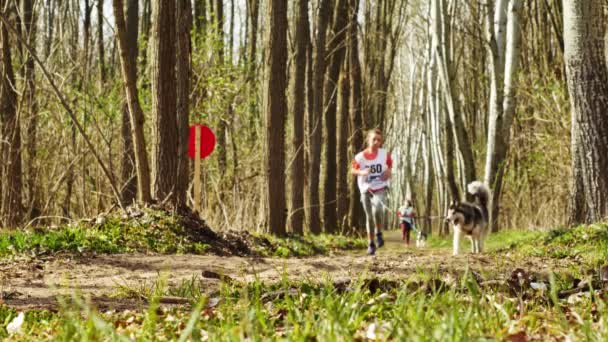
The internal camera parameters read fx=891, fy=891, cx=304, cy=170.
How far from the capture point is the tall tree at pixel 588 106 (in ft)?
40.2

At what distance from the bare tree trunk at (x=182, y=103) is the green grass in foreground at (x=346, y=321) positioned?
26.9ft

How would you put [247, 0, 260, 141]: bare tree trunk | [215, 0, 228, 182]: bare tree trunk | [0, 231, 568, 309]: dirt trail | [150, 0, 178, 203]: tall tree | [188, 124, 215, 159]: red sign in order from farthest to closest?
1. [247, 0, 260, 141]: bare tree trunk
2. [215, 0, 228, 182]: bare tree trunk
3. [188, 124, 215, 159]: red sign
4. [150, 0, 178, 203]: tall tree
5. [0, 231, 568, 309]: dirt trail

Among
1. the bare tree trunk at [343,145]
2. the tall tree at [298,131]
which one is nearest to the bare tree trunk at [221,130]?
the tall tree at [298,131]

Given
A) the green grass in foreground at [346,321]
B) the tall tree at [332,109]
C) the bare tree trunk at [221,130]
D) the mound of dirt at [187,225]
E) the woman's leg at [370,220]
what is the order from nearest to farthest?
1. the green grass in foreground at [346,321]
2. the mound of dirt at [187,225]
3. the woman's leg at [370,220]
4. the bare tree trunk at [221,130]
5. the tall tree at [332,109]

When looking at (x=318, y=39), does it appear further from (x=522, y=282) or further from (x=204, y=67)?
(x=522, y=282)

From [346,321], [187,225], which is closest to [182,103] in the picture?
[187,225]

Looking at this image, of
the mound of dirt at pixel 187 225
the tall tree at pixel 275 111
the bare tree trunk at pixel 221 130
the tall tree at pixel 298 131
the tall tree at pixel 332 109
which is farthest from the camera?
the tall tree at pixel 332 109

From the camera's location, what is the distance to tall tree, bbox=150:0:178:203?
42.0 feet

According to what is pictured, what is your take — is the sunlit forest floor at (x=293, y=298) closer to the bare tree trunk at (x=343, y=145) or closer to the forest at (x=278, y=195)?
the forest at (x=278, y=195)

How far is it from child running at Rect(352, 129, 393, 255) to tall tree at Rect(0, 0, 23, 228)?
20.4 ft

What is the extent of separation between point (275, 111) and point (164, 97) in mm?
4721

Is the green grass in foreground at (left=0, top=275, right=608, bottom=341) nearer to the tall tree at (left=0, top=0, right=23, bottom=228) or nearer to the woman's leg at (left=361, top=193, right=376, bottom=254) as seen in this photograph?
the woman's leg at (left=361, top=193, right=376, bottom=254)

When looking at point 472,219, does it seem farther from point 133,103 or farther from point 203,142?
point 133,103

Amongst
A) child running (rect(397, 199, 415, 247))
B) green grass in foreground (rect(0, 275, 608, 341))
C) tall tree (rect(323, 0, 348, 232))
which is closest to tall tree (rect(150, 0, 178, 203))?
green grass in foreground (rect(0, 275, 608, 341))
